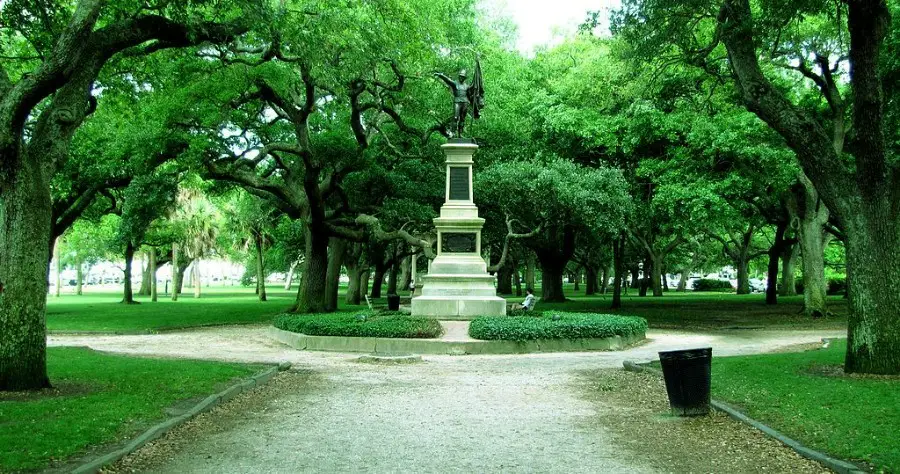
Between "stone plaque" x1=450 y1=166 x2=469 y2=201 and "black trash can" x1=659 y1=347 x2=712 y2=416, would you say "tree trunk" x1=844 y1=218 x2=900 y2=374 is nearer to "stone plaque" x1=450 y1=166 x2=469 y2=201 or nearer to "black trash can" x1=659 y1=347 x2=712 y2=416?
"black trash can" x1=659 y1=347 x2=712 y2=416

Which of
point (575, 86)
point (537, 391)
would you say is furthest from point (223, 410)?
point (575, 86)

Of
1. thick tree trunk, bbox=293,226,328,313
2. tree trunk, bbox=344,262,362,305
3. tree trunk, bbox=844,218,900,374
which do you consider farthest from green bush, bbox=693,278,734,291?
tree trunk, bbox=844,218,900,374

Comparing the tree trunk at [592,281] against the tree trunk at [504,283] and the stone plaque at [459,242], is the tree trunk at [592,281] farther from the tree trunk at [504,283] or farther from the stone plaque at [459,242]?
the stone plaque at [459,242]

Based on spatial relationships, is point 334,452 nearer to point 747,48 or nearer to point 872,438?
→ point 872,438

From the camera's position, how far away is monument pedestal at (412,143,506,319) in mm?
19984

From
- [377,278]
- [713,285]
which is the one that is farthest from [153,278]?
[713,285]

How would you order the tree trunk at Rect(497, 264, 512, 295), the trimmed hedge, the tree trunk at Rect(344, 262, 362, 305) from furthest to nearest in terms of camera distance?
1. the tree trunk at Rect(497, 264, 512, 295)
2. the tree trunk at Rect(344, 262, 362, 305)
3. the trimmed hedge

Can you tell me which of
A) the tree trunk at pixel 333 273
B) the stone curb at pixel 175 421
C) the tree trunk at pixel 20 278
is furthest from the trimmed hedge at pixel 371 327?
the tree trunk at pixel 333 273

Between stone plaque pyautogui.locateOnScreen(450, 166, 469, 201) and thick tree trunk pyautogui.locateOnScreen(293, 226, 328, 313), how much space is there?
8097mm

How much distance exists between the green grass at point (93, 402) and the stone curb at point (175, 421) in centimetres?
19

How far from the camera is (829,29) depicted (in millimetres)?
23250

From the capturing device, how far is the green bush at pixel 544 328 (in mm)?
17047

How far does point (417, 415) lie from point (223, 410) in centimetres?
Result: 257

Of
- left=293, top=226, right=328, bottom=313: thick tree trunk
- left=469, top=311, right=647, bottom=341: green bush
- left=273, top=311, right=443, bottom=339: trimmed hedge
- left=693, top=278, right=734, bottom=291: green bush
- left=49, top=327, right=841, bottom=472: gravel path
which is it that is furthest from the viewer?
left=693, top=278, right=734, bottom=291: green bush
